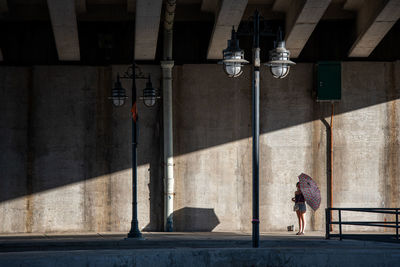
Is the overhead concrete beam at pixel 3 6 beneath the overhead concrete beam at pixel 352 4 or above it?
beneath

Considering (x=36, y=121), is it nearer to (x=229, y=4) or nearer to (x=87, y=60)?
(x=87, y=60)

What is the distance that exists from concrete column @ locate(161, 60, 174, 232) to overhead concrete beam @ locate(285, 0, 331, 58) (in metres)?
4.09

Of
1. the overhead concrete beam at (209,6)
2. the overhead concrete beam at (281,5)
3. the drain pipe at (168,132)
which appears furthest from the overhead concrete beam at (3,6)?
the overhead concrete beam at (281,5)

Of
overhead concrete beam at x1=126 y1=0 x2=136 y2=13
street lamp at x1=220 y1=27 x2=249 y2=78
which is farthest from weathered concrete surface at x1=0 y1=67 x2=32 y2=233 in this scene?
street lamp at x1=220 y1=27 x2=249 y2=78

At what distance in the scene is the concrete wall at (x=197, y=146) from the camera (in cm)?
2453

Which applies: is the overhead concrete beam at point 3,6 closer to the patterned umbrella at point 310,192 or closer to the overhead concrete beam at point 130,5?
the overhead concrete beam at point 130,5

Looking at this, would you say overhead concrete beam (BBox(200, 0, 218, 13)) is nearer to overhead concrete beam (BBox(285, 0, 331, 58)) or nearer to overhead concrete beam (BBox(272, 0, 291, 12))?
overhead concrete beam (BBox(272, 0, 291, 12))

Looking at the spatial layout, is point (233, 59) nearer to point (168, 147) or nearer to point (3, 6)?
point (168, 147)

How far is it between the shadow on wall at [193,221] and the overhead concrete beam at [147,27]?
5.37 metres

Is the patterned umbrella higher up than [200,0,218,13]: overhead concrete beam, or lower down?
lower down

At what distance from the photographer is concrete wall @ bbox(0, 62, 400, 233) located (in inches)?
966

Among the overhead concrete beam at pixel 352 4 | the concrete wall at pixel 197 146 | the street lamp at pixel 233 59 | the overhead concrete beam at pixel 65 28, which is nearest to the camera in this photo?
the street lamp at pixel 233 59

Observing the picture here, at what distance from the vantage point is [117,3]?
2495 centimetres

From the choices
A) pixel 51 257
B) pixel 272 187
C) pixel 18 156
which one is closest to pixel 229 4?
pixel 272 187
